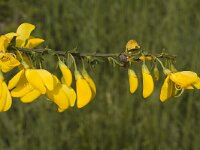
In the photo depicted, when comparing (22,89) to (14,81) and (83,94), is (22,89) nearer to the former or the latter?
(14,81)

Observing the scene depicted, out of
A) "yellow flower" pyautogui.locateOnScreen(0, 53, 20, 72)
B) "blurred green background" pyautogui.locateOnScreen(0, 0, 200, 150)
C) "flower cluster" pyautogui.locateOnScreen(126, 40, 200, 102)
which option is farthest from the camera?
"blurred green background" pyautogui.locateOnScreen(0, 0, 200, 150)

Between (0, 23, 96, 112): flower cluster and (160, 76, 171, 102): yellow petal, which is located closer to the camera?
(0, 23, 96, 112): flower cluster

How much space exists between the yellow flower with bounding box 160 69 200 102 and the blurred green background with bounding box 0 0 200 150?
3.53 feet

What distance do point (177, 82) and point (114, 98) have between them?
57.0 inches

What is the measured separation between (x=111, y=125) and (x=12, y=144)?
0.51 m

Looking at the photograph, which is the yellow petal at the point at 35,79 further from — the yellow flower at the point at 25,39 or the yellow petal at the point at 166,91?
the yellow petal at the point at 166,91

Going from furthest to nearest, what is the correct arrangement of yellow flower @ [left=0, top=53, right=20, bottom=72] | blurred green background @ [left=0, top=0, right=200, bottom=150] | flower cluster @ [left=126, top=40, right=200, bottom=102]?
blurred green background @ [left=0, top=0, right=200, bottom=150]
flower cluster @ [left=126, top=40, right=200, bottom=102]
yellow flower @ [left=0, top=53, right=20, bottom=72]

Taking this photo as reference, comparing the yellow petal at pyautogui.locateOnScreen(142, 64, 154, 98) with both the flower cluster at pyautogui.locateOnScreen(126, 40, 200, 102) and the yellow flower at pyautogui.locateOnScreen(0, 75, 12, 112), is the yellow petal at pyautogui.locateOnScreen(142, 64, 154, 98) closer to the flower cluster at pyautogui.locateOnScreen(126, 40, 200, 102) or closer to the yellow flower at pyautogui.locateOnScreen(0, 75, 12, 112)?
the flower cluster at pyautogui.locateOnScreen(126, 40, 200, 102)

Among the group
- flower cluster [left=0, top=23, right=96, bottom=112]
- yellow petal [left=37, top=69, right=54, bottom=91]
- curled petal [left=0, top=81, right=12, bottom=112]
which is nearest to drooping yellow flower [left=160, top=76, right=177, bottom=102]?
flower cluster [left=0, top=23, right=96, bottom=112]

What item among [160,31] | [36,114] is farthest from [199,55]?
[36,114]

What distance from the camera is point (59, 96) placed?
1.33 m

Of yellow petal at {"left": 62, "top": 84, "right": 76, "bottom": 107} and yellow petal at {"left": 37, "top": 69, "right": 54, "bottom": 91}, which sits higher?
yellow petal at {"left": 37, "top": 69, "right": 54, "bottom": 91}

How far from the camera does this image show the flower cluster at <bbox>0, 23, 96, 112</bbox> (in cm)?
126

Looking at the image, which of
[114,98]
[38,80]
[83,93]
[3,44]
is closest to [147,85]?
[83,93]
